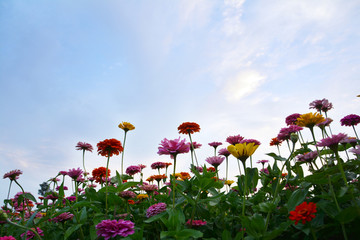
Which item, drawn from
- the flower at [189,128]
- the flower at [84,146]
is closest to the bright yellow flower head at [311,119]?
the flower at [189,128]

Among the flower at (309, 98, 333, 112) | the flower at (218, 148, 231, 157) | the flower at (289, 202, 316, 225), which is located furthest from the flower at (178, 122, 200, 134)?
the flower at (289, 202, 316, 225)

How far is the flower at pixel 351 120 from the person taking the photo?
10.9ft

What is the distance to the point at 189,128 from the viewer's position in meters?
3.41

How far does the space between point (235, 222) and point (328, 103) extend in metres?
2.57

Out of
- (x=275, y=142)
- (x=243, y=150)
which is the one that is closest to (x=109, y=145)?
(x=243, y=150)

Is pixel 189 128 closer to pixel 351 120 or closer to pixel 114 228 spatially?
pixel 114 228

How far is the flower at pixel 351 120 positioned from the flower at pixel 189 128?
7.37ft

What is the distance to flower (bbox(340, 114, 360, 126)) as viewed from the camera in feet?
10.9

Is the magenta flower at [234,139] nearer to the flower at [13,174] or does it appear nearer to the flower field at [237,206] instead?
the flower field at [237,206]

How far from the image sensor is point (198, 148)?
13.0ft

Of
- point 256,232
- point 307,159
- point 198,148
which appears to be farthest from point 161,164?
point 256,232

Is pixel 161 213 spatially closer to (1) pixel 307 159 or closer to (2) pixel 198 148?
(1) pixel 307 159

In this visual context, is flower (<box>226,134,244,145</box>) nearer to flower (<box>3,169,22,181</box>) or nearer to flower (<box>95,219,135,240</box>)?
flower (<box>95,219,135,240</box>)

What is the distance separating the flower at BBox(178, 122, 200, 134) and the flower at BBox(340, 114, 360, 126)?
2.25m
